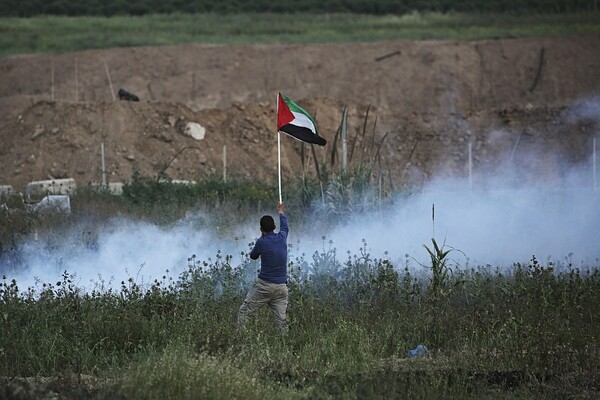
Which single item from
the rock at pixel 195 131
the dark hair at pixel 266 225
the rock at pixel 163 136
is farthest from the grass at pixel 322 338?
the rock at pixel 195 131

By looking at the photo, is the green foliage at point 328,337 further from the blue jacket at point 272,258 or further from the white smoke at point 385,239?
the white smoke at point 385,239

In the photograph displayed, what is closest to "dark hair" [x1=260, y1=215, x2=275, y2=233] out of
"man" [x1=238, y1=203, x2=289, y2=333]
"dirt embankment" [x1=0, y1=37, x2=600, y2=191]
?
"man" [x1=238, y1=203, x2=289, y2=333]

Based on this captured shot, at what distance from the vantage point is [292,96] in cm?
4359

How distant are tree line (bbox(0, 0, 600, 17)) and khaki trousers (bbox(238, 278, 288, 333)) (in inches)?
1877

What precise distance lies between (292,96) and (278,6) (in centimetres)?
1824

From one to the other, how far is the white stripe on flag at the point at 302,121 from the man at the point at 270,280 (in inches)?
99.6

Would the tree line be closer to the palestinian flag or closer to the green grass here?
the green grass

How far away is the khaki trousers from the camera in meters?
12.8

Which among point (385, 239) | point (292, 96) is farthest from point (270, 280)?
point (292, 96)

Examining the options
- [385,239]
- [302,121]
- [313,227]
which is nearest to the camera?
[302,121]

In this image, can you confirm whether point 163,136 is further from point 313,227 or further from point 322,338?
point 322,338

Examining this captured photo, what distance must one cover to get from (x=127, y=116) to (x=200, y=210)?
15.0 metres

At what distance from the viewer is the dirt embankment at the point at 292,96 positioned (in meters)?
Answer: 34.7

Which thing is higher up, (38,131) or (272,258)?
(38,131)
